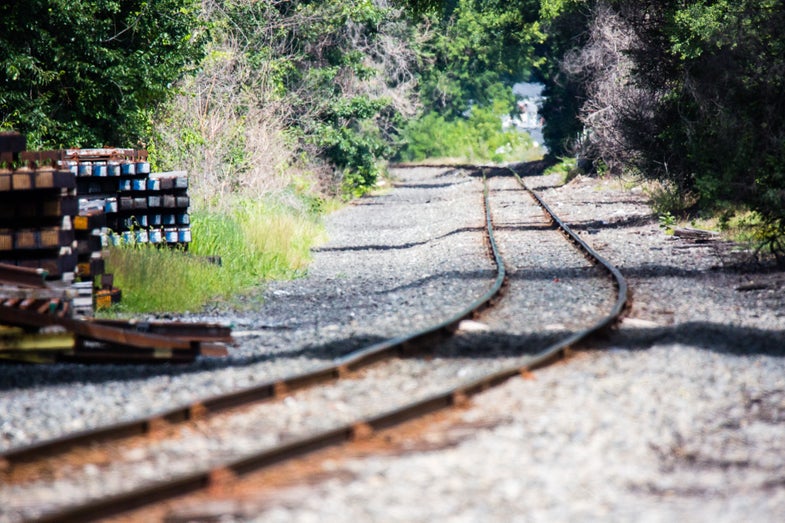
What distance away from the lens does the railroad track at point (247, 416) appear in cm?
516

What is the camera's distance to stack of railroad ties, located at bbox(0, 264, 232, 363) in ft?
28.6

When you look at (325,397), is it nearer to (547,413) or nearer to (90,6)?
(547,413)

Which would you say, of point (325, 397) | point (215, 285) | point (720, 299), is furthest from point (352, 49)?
point (325, 397)

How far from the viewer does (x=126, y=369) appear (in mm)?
8875

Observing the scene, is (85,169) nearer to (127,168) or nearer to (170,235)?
(127,168)

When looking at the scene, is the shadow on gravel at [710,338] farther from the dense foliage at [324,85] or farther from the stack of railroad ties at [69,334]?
the dense foliage at [324,85]

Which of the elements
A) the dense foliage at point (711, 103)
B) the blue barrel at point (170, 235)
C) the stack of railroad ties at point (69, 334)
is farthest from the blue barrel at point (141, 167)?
the dense foliage at point (711, 103)

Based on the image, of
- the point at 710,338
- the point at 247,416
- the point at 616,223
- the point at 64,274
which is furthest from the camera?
the point at 616,223

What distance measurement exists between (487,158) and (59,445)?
66.6m

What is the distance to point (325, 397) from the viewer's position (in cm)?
739

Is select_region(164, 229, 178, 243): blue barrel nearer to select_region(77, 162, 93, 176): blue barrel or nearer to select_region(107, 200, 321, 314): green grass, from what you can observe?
select_region(107, 200, 321, 314): green grass

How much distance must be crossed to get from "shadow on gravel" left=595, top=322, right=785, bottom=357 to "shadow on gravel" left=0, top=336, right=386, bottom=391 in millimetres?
2368

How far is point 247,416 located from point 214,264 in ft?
28.4

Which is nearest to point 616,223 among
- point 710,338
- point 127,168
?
point 127,168
